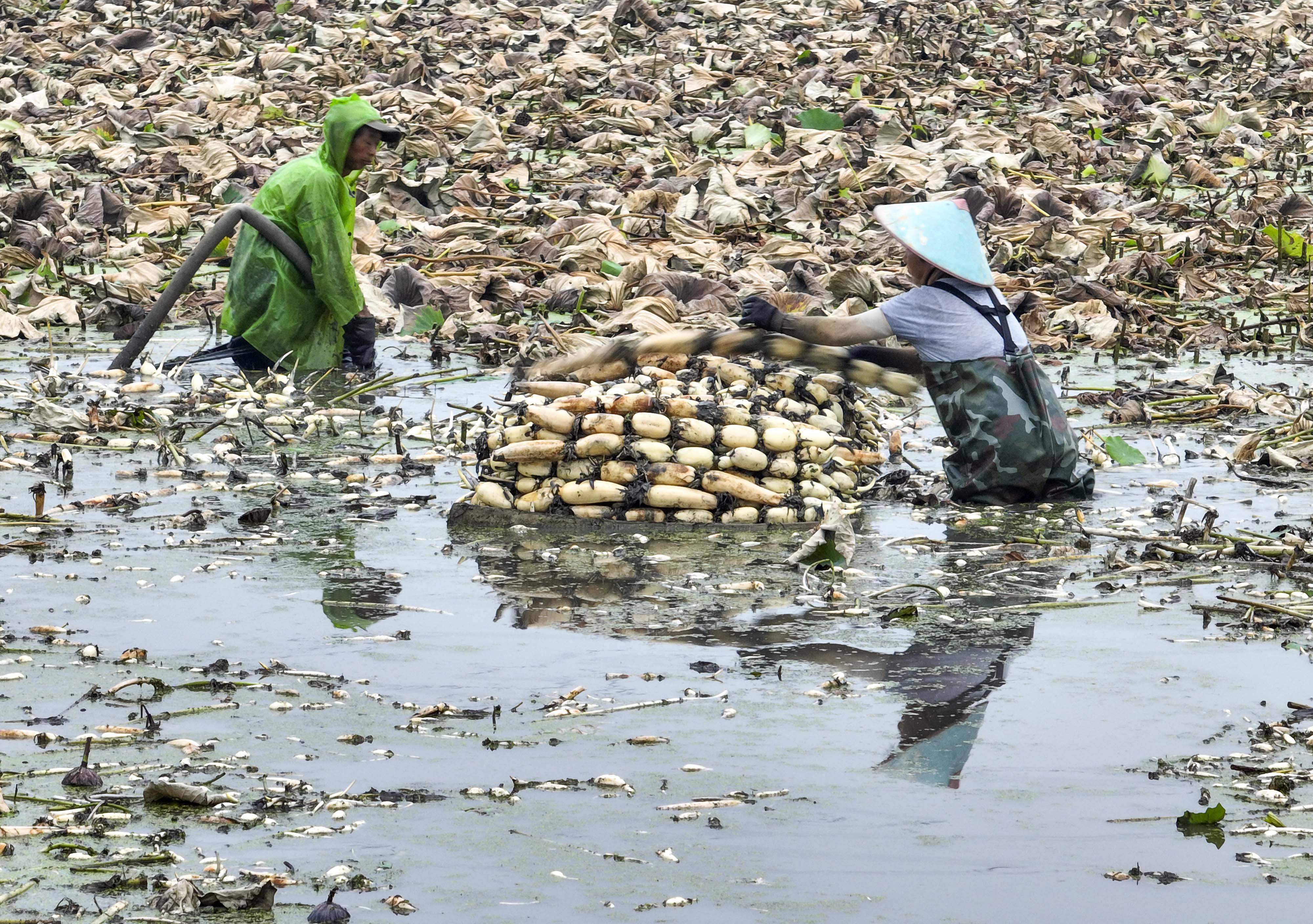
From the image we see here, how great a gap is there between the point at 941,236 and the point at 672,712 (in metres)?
2.44

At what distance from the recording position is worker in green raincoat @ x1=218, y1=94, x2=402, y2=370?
25.3 feet

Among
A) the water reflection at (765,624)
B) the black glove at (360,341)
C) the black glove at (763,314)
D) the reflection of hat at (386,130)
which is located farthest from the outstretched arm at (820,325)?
the black glove at (360,341)

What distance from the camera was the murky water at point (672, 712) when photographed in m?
3.00

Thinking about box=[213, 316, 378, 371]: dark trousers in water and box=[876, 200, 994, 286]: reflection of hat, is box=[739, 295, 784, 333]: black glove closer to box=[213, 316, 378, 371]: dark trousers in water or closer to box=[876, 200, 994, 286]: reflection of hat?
box=[876, 200, 994, 286]: reflection of hat

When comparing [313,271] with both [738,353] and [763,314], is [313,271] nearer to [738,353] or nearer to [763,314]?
[738,353]

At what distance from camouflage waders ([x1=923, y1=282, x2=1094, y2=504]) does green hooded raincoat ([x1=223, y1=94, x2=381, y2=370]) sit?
120 inches

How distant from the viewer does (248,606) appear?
4656 mm

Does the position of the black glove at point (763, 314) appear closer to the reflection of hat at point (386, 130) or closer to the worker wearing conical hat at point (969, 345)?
the worker wearing conical hat at point (969, 345)

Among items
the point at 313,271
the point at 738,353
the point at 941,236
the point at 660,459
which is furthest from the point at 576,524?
the point at 313,271

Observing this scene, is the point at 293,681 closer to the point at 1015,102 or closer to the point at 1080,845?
the point at 1080,845

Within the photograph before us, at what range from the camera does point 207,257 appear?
26.1 feet

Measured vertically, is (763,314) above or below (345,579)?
above

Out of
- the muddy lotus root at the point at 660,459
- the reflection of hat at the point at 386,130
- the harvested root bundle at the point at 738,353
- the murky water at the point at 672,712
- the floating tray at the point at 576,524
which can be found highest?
the reflection of hat at the point at 386,130

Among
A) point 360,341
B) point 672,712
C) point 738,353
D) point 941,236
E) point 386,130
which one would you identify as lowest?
point 672,712
